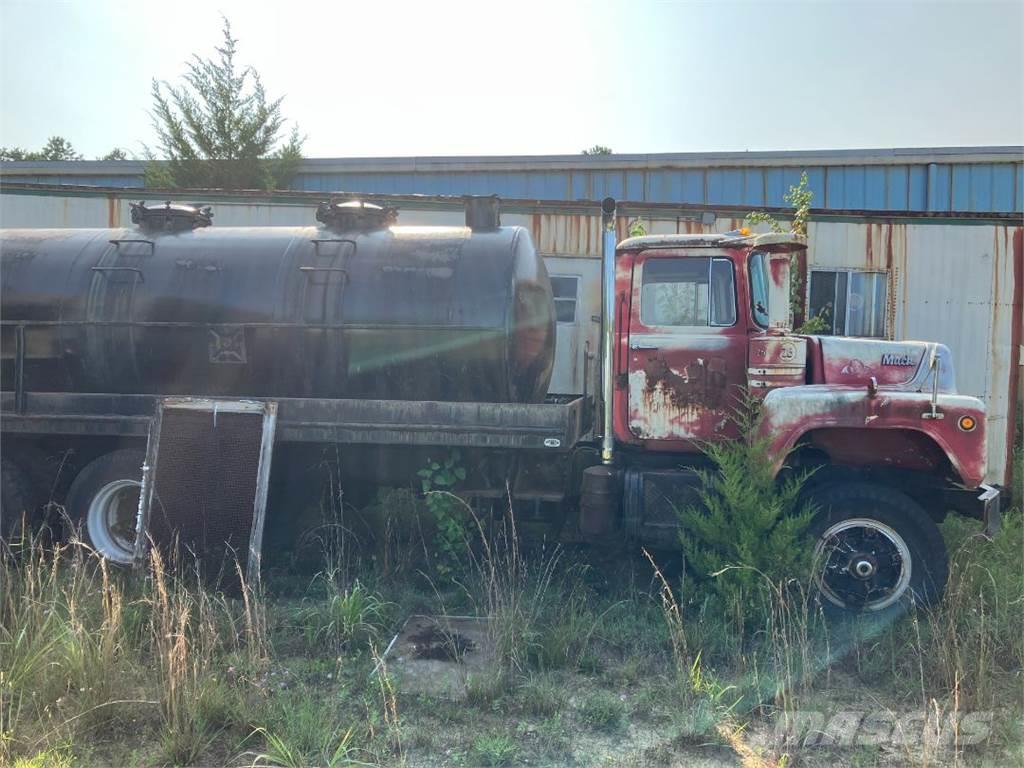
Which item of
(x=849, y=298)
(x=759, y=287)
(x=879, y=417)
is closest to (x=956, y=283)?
(x=849, y=298)

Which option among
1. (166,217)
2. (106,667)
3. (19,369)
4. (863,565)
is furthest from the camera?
(166,217)

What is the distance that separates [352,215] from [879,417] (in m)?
4.23

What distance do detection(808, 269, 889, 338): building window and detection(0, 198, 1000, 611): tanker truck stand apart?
13.0 feet

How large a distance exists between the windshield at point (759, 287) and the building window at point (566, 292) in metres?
4.11

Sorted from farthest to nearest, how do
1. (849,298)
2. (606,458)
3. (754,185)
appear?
1. (754,185)
2. (849,298)
3. (606,458)

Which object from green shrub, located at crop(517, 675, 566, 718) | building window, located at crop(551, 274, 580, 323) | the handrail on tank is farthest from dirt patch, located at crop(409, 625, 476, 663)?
building window, located at crop(551, 274, 580, 323)

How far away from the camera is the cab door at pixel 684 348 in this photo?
18.7 feet

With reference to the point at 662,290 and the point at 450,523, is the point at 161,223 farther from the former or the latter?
the point at 662,290

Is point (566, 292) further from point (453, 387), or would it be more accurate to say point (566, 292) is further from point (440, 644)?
point (440, 644)

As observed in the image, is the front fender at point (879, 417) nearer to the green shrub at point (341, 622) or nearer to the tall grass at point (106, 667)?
the green shrub at point (341, 622)

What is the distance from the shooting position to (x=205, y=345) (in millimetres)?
5949

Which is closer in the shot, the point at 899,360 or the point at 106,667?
the point at 106,667

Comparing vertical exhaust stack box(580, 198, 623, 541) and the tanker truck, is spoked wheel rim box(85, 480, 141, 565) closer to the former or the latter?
the tanker truck

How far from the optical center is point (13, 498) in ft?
20.2
